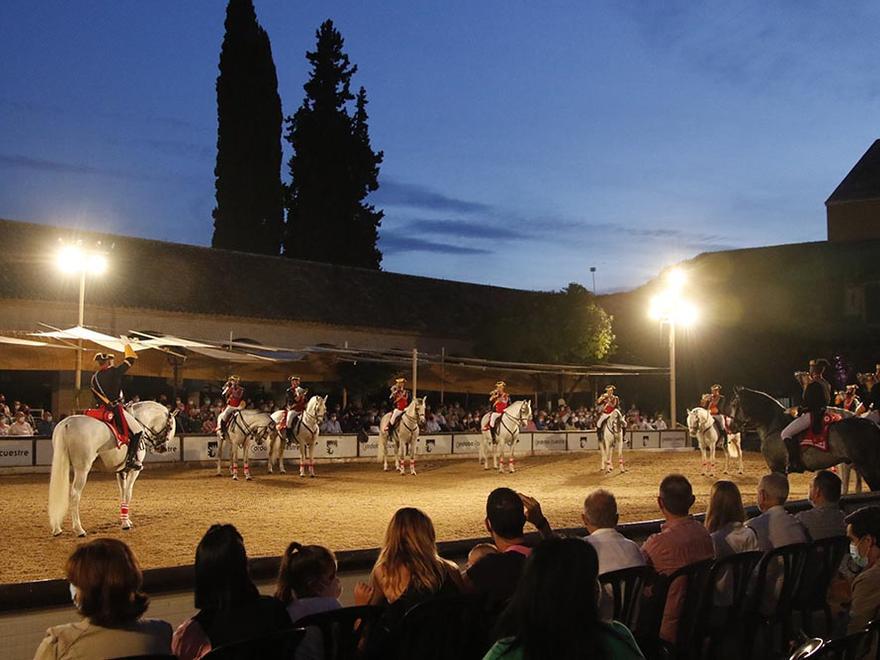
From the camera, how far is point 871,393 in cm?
1864

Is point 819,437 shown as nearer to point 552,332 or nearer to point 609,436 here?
point 609,436

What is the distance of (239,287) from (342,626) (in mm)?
38021

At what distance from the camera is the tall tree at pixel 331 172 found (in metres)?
52.8

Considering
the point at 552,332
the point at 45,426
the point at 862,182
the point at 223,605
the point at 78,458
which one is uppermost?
the point at 862,182

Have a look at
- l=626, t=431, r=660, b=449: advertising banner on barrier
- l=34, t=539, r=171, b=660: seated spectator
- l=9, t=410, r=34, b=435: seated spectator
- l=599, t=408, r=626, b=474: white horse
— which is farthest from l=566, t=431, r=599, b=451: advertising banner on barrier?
l=34, t=539, r=171, b=660: seated spectator

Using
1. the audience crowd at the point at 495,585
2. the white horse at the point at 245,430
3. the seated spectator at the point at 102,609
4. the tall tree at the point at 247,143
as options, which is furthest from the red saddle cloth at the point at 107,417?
the tall tree at the point at 247,143

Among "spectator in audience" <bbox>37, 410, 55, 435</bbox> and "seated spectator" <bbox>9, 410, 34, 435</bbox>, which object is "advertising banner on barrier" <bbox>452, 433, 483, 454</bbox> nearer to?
"spectator in audience" <bbox>37, 410, 55, 435</bbox>

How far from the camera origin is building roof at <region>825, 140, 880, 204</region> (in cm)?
5369

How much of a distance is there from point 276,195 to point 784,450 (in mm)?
35301

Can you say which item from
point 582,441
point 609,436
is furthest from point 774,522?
point 582,441

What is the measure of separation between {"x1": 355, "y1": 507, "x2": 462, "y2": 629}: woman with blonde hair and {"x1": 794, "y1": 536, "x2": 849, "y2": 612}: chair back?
2.77 metres

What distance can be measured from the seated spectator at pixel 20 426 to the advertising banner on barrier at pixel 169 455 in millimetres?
3019

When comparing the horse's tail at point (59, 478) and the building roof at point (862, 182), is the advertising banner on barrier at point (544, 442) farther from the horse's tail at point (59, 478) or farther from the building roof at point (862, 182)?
the building roof at point (862, 182)

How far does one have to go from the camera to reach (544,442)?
3444 centimetres
